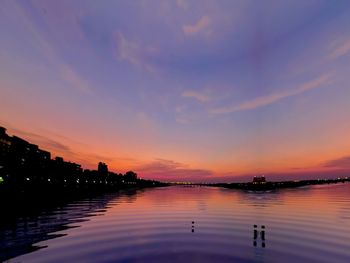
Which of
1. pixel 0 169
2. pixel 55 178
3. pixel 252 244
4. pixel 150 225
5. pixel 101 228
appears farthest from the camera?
pixel 55 178

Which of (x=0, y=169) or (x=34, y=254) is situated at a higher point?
(x=0, y=169)

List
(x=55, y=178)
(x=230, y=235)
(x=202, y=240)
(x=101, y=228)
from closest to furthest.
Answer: (x=202, y=240) < (x=230, y=235) < (x=101, y=228) < (x=55, y=178)

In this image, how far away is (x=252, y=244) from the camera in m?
29.0

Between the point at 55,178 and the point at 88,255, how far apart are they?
A: 7639 inches

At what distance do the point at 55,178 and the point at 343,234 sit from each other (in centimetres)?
19866

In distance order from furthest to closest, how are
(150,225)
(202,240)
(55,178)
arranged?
(55,178) → (150,225) → (202,240)

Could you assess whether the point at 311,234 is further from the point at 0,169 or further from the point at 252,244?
the point at 0,169

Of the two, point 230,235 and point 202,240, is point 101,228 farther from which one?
point 230,235

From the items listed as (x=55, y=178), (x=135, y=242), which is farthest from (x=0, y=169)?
(x=135, y=242)

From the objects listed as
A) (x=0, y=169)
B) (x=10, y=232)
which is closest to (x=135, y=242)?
(x=10, y=232)

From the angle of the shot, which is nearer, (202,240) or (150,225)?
(202,240)

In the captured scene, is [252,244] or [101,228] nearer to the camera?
[252,244]

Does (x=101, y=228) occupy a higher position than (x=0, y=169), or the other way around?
(x=0, y=169)

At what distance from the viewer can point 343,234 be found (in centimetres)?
3438
